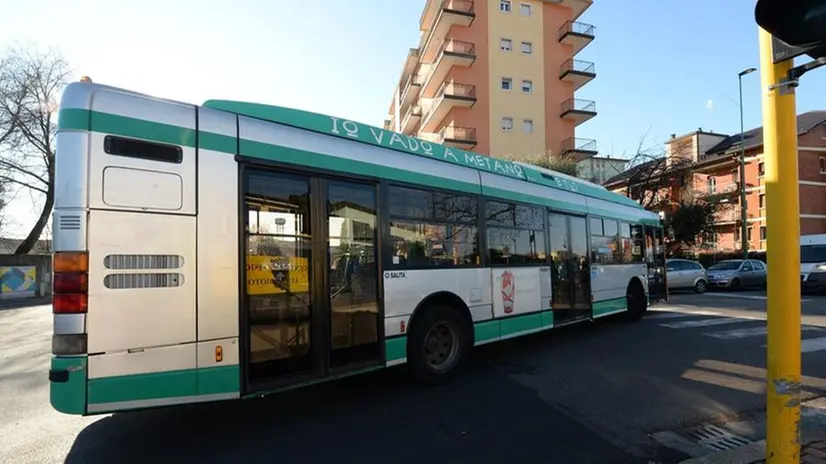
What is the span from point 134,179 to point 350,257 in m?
2.25

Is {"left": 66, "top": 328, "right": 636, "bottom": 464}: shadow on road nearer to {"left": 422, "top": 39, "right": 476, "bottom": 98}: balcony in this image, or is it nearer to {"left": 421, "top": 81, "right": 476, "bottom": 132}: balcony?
{"left": 421, "top": 81, "right": 476, "bottom": 132}: balcony

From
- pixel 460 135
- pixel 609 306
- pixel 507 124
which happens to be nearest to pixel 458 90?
pixel 460 135

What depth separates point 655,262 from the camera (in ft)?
42.4

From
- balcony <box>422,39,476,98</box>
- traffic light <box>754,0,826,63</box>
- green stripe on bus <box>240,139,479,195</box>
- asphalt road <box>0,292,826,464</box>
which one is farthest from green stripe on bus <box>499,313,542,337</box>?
balcony <box>422,39,476,98</box>

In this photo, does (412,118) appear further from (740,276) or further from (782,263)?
(782,263)

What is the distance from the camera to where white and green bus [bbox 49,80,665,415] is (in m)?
3.80

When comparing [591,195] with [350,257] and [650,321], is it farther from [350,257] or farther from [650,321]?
[350,257]

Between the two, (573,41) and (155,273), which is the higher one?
(573,41)

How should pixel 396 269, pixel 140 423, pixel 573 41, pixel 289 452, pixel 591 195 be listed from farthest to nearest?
pixel 573 41 < pixel 591 195 < pixel 396 269 < pixel 140 423 < pixel 289 452

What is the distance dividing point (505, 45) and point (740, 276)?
2615cm

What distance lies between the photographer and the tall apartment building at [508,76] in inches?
1522

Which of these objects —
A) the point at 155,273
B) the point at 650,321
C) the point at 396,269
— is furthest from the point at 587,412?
the point at 650,321

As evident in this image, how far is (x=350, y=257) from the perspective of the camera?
541 cm

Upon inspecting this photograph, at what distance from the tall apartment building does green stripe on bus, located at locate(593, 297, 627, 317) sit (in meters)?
27.7
